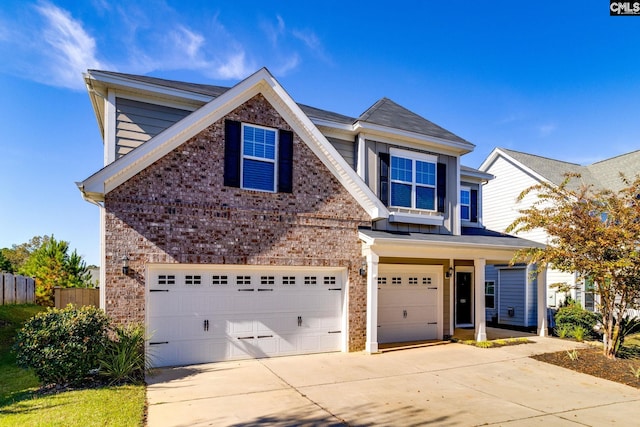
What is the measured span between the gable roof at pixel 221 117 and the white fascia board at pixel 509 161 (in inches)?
445

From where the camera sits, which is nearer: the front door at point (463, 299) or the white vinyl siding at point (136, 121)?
the white vinyl siding at point (136, 121)

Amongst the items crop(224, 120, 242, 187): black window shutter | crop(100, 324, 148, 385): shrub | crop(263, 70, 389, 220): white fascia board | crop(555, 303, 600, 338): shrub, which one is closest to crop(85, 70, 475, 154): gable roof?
crop(263, 70, 389, 220): white fascia board

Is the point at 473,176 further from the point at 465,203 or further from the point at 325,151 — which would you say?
the point at 325,151

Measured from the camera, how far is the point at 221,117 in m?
9.66

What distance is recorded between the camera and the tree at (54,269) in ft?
59.8

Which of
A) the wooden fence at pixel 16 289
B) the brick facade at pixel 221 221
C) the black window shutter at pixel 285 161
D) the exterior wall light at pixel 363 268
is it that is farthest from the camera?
the wooden fence at pixel 16 289

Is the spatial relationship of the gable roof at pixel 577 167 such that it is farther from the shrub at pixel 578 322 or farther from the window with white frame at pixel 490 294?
the shrub at pixel 578 322

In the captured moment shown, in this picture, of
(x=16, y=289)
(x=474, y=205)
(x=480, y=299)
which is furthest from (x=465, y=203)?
(x=16, y=289)

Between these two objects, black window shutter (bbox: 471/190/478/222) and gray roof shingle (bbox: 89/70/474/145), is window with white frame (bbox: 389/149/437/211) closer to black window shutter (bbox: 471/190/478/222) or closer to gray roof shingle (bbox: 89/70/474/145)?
gray roof shingle (bbox: 89/70/474/145)

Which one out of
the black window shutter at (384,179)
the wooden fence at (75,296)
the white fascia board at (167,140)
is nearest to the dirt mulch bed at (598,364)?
the black window shutter at (384,179)

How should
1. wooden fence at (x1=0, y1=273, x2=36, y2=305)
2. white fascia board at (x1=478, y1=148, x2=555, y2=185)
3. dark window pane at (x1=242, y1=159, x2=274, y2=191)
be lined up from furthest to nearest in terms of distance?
white fascia board at (x1=478, y1=148, x2=555, y2=185)
wooden fence at (x1=0, y1=273, x2=36, y2=305)
dark window pane at (x1=242, y1=159, x2=274, y2=191)

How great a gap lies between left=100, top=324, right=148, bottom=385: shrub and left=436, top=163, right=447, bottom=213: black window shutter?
953 centimetres

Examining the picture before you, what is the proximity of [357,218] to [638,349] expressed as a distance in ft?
28.8

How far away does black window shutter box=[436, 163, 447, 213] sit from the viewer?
1315cm
